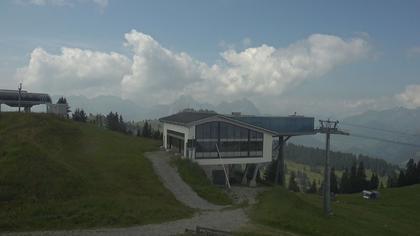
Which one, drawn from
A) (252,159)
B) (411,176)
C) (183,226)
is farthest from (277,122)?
(411,176)

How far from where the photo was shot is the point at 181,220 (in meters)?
28.7

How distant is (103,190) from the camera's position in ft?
108

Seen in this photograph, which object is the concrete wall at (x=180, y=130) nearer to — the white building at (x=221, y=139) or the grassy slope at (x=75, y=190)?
Answer: the white building at (x=221, y=139)

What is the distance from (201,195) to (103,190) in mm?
9454

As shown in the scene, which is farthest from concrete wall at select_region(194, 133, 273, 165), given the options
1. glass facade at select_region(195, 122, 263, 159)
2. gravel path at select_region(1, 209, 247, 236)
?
gravel path at select_region(1, 209, 247, 236)

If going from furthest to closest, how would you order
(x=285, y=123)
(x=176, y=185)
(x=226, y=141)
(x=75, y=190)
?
(x=285, y=123)
(x=226, y=141)
(x=176, y=185)
(x=75, y=190)

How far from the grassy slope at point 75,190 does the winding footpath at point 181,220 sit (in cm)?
101

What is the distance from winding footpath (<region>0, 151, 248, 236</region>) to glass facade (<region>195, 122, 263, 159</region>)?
4790 millimetres

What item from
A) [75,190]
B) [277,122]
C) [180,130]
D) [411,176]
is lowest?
[411,176]

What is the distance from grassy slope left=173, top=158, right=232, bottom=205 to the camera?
3810 cm

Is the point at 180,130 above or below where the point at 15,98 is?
below

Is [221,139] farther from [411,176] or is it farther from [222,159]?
[411,176]

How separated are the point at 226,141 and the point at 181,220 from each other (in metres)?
21.4

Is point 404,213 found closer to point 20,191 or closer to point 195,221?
point 195,221
